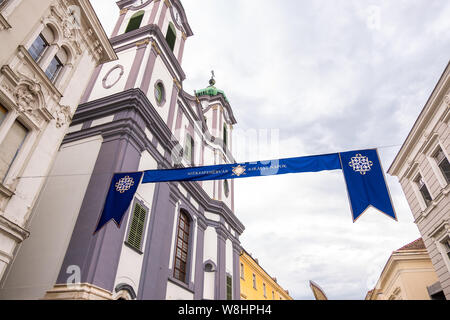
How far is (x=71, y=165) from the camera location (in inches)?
476

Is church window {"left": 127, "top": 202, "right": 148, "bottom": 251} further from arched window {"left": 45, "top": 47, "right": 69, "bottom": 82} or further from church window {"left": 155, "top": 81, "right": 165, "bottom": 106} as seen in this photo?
church window {"left": 155, "top": 81, "right": 165, "bottom": 106}

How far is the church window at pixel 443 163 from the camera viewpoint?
12258 millimetres

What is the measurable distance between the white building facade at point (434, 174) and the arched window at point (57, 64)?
45.5ft

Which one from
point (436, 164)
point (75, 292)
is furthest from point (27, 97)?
point (436, 164)

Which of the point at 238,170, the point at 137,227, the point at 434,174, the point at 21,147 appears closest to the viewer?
the point at 21,147

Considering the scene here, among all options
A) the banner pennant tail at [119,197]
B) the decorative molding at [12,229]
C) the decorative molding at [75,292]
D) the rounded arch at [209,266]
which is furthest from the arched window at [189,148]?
the decorative molding at [12,229]

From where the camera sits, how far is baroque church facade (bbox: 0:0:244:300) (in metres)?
9.38

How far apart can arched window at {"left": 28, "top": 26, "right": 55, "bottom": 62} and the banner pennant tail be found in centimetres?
429

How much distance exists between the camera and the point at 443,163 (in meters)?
12.5

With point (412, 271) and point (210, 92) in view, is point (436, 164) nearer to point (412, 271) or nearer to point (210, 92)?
point (412, 271)

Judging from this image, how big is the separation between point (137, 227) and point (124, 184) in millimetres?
2856

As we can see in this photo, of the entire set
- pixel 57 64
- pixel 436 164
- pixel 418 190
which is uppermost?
pixel 57 64

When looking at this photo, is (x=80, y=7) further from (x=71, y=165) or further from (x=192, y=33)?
(x=192, y=33)

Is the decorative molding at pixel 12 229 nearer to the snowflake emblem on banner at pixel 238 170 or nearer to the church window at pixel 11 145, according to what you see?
the church window at pixel 11 145
